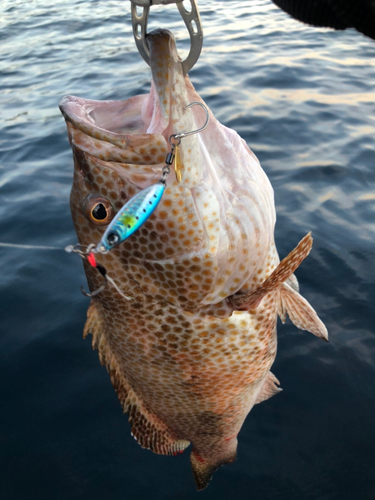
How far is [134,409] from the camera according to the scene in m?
2.75

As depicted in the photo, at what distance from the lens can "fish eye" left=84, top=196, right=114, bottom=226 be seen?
6.41 feet

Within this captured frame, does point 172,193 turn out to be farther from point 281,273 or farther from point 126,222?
point 281,273

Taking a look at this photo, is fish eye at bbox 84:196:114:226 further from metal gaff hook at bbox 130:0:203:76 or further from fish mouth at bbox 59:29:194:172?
metal gaff hook at bbox 130:0:203:76

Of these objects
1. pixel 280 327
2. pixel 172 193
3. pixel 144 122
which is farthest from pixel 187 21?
pixel 280 327

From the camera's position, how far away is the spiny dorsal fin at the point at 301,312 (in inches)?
96.0

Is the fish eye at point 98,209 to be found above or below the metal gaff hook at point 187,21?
below

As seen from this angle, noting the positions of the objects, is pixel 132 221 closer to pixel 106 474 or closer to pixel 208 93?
pixel 106 474

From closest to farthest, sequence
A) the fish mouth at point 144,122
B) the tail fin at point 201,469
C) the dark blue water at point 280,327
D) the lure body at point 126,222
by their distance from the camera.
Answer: the lure body at point 126,222 < the fish mouth at point 144,122 < the tail fin at point 201,469 < the dark blue water at point 280,327

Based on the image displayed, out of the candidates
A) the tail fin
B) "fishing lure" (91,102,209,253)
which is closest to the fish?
"fishing lure" (91,102,209,253)

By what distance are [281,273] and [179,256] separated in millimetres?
493

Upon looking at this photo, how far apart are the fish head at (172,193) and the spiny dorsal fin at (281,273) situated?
0.09m

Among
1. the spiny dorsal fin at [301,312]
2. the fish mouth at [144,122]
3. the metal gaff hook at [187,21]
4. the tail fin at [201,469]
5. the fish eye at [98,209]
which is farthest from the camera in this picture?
the tail fin at [201,469]

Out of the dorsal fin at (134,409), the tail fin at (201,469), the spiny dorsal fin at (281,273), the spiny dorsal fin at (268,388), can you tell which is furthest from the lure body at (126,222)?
the tail fin at (201,469)

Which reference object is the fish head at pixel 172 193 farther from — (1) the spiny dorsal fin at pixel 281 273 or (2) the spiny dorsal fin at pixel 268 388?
(2) the spiny dorsal fin at pixel 268 388
